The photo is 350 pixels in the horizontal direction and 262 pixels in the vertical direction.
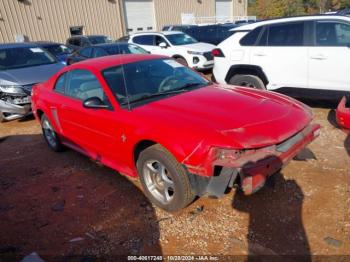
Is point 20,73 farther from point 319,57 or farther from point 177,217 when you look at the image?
point 319,57

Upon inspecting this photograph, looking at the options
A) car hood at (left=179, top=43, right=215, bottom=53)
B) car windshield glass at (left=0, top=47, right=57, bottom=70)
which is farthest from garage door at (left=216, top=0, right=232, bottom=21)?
car windshield glass at (left=0, top=47, right=57, bottom=70)

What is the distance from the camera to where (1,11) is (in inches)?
702

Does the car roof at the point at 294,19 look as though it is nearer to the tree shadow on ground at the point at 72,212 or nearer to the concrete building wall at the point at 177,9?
the tree shadow on ground at the point at 72,212

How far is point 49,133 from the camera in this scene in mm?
5348

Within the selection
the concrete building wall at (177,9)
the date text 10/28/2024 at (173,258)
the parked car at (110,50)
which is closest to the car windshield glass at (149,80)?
the date text 10/28/2024 at (173,258)

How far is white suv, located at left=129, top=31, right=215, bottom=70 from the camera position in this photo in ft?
37.1

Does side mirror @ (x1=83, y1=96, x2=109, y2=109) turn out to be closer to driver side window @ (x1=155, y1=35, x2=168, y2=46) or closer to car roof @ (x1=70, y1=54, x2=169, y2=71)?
car roof @ (x1=70, y1=54, x2=169, y2=71)

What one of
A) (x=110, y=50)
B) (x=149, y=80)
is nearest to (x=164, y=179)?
(x=149, y=80)

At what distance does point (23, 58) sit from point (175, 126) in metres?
6.78

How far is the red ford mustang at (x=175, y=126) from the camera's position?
2729 mm

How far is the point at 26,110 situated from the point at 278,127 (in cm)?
600

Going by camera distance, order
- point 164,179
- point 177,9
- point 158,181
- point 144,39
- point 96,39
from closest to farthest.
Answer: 1. point 164,179
2. point 158,181
3. point 144,39
4. point 96,39
5. point 177,9

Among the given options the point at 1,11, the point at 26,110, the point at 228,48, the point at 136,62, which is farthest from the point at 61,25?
the point at 136,62

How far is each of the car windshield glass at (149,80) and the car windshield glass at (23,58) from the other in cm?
514
